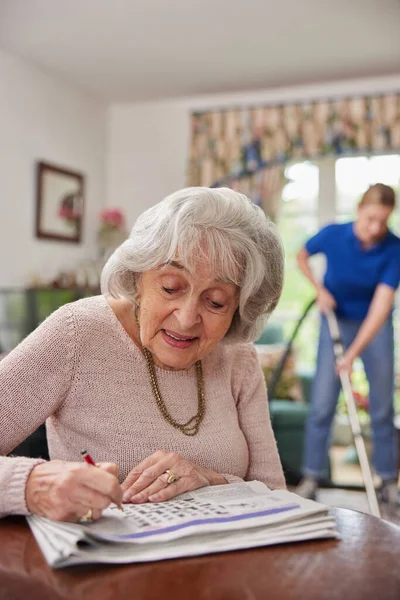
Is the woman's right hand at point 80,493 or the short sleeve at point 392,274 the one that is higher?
the short sleeve at point 392,274

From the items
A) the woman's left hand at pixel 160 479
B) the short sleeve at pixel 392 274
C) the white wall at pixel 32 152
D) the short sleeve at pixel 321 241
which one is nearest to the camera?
the woman's left hand at pixel 160 479

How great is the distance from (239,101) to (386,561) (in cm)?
587

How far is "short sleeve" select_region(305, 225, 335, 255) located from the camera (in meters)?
3.94

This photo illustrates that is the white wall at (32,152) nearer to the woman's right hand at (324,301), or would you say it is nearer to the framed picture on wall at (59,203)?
the framed picture on wall at (59,203)

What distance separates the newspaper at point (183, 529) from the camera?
83 centimetres

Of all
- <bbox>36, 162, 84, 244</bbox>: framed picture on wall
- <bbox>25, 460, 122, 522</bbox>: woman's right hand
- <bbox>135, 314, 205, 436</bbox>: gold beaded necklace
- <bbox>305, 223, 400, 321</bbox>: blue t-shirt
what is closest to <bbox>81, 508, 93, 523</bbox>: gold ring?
<bbox>25, 460, 122, 522</bbox>: woman's right hand

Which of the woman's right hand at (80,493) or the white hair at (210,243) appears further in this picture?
the white hair at (210,243)

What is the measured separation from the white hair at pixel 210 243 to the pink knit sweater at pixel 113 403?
0.13m

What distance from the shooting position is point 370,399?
3945 mm

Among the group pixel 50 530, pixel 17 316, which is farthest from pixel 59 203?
pixel 50 530

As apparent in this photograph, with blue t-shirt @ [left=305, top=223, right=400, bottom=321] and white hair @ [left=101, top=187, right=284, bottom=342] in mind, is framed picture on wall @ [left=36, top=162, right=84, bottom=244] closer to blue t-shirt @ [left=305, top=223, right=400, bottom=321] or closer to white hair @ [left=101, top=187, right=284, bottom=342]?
blue t-shirt @ [left=305, top=223, right=400, bottom=321]

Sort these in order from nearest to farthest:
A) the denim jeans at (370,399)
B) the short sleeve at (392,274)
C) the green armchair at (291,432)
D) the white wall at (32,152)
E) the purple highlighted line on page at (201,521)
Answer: the purple highlighted line on page at (201,521)
the short sleeve at (392,274)
the denim jeans at (370,399)
the green armchair at (291,432)
the white wall at (32,152)

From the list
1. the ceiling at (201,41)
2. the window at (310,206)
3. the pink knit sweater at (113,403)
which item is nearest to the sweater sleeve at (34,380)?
the pink knit sweater at (113,403)

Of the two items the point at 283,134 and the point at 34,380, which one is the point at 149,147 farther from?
the point at 34,380
